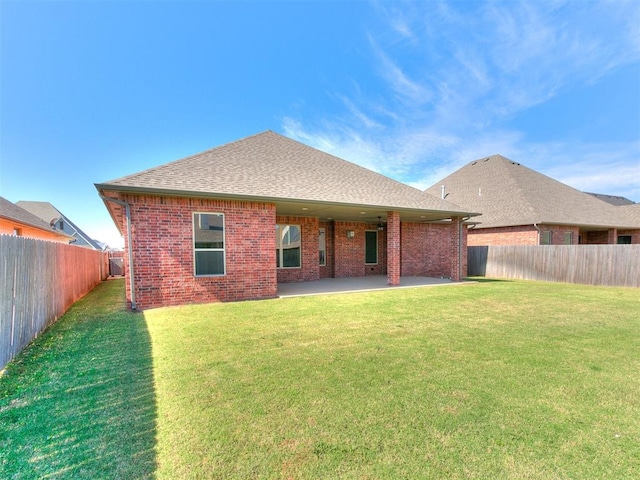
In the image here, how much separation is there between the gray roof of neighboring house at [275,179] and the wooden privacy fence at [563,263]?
19.6 ft

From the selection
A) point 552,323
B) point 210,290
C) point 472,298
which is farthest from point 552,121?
point 210,290

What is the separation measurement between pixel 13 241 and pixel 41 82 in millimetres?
10717

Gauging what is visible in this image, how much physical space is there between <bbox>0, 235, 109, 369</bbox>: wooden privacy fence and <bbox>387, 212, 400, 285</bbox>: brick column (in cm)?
1005

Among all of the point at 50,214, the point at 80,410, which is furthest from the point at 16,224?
the point at 80,410

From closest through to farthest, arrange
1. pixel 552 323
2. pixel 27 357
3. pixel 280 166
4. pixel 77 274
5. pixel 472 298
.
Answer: pixel 27 357
pixel 552 323
pixel 472 298
pixel 77 274
pixel 280 166

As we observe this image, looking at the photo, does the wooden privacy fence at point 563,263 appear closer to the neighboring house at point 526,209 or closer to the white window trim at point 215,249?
the neighboring house at point 526,209

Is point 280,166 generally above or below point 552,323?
above

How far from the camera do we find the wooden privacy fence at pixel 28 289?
4.16 meters

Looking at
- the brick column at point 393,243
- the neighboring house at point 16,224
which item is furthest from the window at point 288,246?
the neighboring house at point 16,224

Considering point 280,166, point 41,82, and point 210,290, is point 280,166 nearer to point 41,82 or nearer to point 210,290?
point 210,290

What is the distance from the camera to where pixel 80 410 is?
2.80 m

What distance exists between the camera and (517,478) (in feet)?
6.39

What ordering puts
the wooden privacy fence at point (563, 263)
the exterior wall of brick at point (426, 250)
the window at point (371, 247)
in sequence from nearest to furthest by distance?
1. the wooden privacy fence at point (563, 263)
2. the window at point (371, 247)
3. the exterior wall of brick at point (426, 250)

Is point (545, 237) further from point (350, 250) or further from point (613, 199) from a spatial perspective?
point (613, 199)
